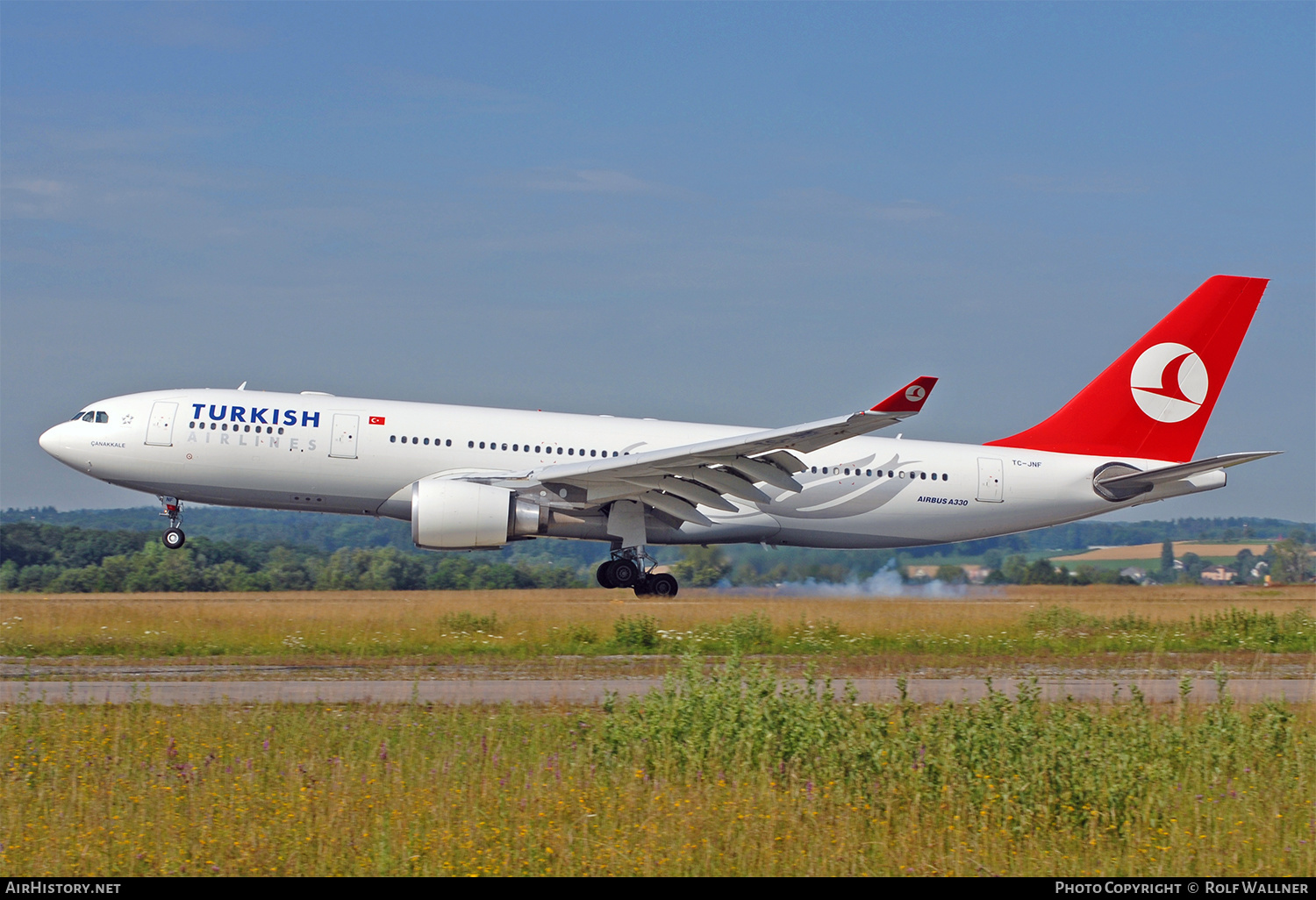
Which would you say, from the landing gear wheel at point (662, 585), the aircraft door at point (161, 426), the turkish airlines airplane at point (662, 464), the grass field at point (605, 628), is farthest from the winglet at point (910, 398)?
the aircraft door at point (161, 426)

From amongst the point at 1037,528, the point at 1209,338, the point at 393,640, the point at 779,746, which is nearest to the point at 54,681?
the point at 393,640

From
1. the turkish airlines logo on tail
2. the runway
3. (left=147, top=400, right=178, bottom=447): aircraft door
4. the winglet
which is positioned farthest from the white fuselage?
the runway

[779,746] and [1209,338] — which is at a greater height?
[1209,338]

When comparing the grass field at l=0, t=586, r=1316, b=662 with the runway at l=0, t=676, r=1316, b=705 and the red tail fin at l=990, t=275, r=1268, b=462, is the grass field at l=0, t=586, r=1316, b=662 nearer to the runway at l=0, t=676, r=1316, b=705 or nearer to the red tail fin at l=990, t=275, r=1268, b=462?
the runway at l=0, t=676, r=1316, b=705

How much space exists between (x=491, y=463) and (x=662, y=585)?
4.36 m

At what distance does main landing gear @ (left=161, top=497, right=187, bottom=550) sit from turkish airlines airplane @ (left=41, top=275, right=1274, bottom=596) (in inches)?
1.6

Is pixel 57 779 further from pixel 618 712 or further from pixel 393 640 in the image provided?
pixel 393 640

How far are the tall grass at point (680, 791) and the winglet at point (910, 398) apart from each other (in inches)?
387

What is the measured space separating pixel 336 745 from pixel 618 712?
2.35 m

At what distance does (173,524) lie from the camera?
24.6 metres

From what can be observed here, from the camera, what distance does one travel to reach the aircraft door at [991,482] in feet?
85.6

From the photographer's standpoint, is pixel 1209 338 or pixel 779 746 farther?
pixel 1209 338

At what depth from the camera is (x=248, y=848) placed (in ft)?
23.5
